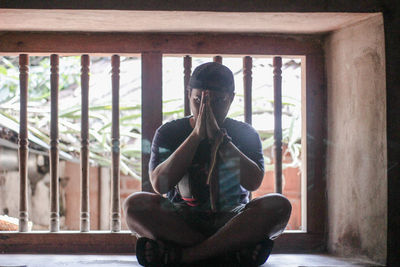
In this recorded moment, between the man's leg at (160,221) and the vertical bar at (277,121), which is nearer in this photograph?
the man's leg at (160,221)

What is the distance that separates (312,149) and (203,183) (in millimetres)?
644

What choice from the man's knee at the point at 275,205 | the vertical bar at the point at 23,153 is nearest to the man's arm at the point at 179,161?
the man's knee at the point at 275,205

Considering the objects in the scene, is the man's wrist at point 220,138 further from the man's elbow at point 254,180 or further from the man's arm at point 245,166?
the man's elbow at point 254,180

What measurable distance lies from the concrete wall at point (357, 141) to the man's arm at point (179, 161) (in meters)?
0.70

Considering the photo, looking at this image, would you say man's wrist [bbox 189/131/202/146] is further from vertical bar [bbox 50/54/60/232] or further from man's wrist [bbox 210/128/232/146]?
vertical bar [bbox 50/54/60/232]

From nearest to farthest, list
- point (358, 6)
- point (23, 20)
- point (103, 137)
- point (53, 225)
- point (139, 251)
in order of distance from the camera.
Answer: point (139, 251) < point (358, 6) < point (23, 20) < point (53, 225) < point (103, 137)

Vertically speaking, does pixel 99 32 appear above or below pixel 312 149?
above

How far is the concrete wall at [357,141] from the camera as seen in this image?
187 centimetres

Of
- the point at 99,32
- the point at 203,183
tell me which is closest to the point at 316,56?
the point at 203,183

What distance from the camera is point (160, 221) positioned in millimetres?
1801

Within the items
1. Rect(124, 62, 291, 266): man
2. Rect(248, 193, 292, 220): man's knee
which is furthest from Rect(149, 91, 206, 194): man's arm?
Rect(248, 193, 292, 220): man's knee

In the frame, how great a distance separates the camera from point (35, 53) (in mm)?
2229

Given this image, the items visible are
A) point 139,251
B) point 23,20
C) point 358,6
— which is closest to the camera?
point 139,251

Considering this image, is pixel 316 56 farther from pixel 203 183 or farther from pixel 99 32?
pixel 99 32
